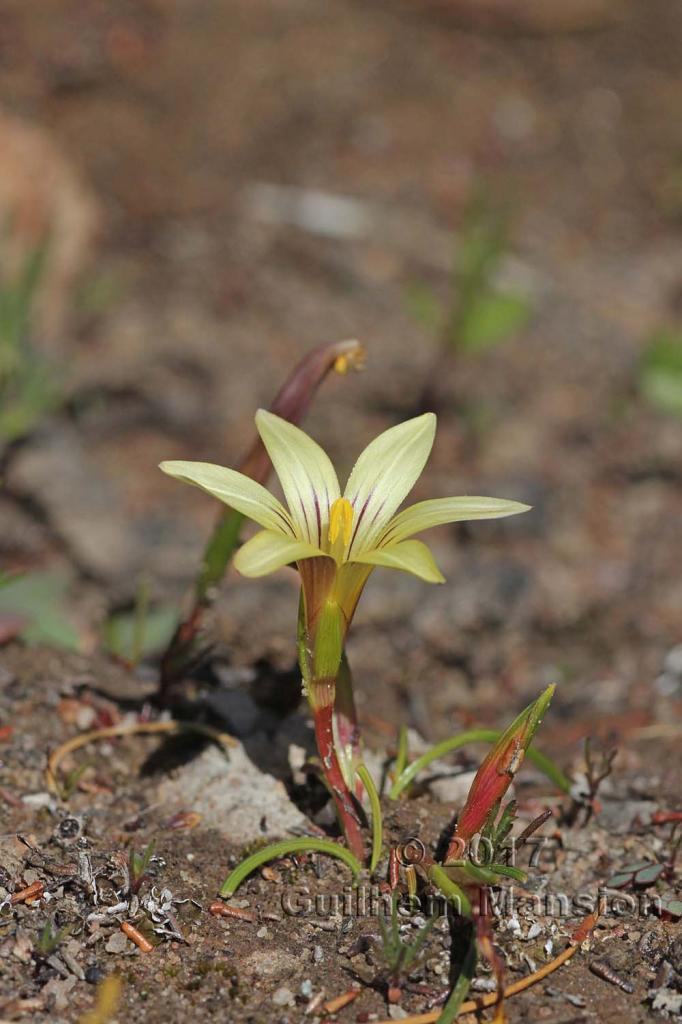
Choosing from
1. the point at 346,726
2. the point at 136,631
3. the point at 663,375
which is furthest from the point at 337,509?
the point at 663,375

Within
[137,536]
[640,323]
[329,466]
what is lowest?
[137,536]

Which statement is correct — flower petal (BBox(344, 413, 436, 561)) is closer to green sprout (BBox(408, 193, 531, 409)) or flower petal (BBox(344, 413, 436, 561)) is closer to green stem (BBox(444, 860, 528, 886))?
green stem (BBox(444, 860, 528, 886))

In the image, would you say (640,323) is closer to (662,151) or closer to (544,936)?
(662,151)

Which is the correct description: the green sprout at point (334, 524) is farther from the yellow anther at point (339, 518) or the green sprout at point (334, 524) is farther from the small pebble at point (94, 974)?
the small pebble at point (94, 974)

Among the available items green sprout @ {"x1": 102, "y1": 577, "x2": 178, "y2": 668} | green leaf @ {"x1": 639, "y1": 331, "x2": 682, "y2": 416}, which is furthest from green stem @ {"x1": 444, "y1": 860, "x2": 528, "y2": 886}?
green leaf @ {"x1": 639, "y1": 331, "x2": 682, "y2": 416}

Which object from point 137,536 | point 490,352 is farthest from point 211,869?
point 490,352

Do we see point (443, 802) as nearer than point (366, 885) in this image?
No

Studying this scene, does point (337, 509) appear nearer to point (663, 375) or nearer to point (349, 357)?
point (349, 357)
